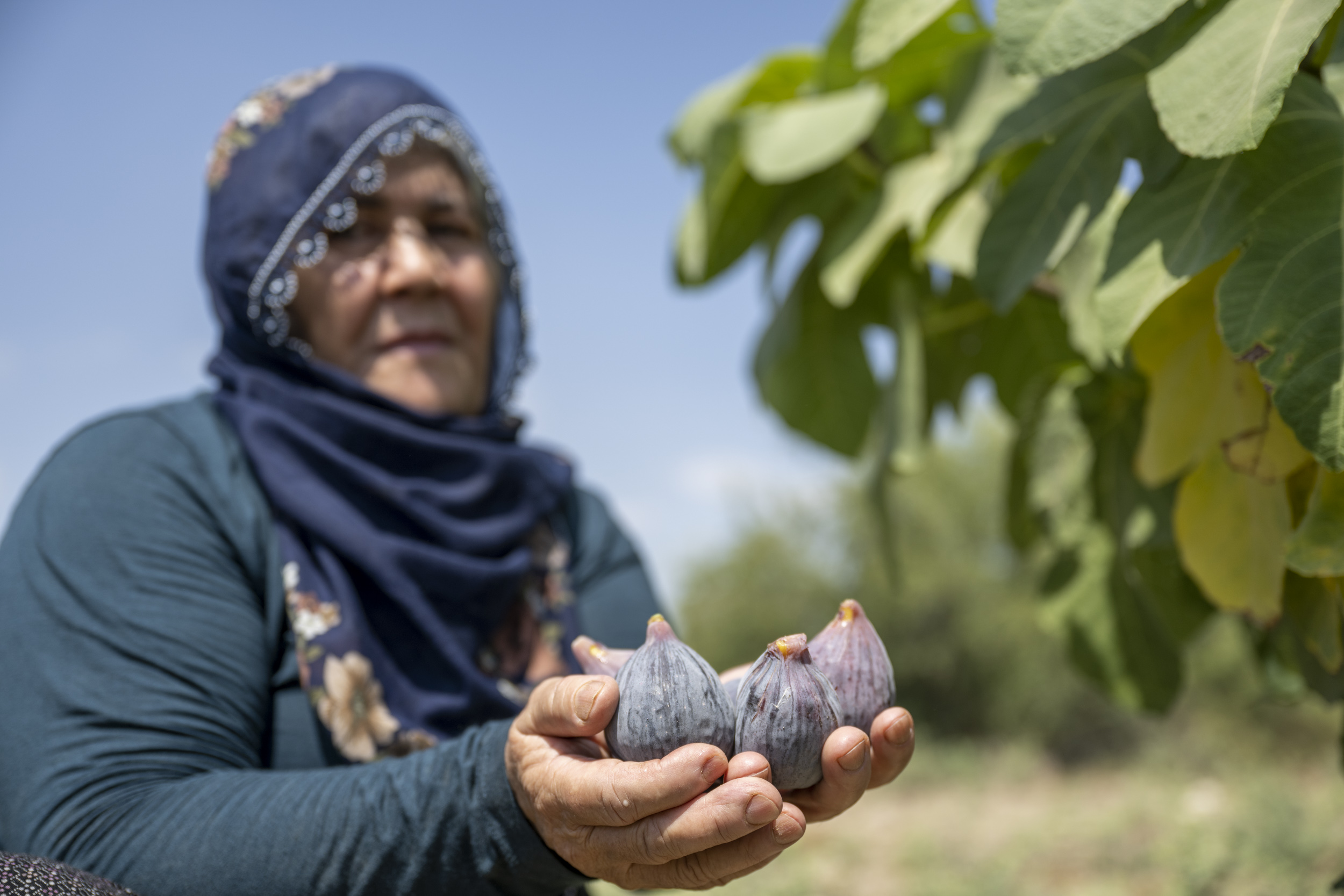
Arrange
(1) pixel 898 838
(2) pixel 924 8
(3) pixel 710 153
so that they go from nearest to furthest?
(2) pixel 924 8
(3) pixel 710 153
(1) pixel 898 838

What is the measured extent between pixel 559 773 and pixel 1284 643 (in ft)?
3.32

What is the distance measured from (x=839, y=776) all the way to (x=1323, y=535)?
433 mm

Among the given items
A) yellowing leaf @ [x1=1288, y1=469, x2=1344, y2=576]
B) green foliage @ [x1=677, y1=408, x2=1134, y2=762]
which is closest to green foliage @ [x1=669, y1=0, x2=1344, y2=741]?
yellowing leaf @ [x1=1288, y1=469, x2=1344, y2=576]

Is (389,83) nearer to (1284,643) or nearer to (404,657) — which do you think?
(404,657)

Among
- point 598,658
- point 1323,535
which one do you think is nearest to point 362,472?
point 598,658

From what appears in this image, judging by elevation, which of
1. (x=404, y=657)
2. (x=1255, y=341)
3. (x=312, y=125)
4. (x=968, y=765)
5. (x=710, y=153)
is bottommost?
(x=968, y=765)

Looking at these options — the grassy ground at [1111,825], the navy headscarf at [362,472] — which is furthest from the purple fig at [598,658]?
the grassy ground at [1111,825]

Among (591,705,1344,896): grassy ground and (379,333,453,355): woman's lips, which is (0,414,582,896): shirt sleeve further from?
(591,705,1344,896): grassy ground

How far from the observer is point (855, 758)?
74 centimetres

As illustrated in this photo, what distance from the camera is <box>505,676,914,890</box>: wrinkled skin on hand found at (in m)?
0.69

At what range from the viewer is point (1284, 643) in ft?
4.26

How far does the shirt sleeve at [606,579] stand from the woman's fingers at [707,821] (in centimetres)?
70

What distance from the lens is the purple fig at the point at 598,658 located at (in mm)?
834

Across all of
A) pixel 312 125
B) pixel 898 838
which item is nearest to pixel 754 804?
pixel 312 125
